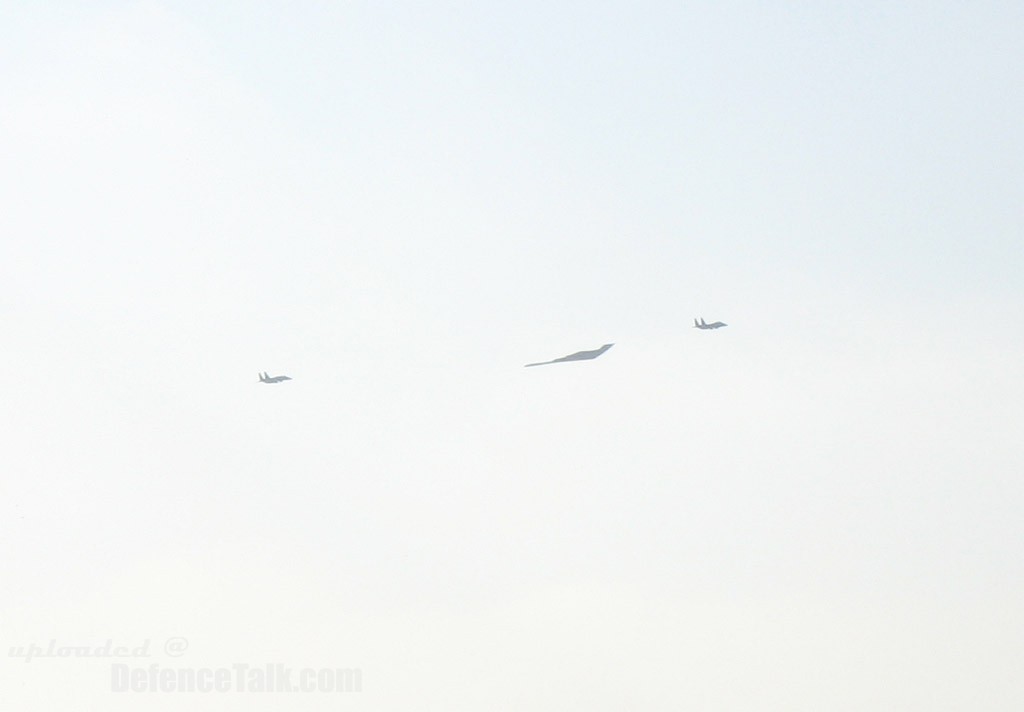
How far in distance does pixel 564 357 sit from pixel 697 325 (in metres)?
23.1

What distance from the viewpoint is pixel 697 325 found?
632 ft

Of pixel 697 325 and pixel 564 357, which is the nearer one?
pixel 564 357

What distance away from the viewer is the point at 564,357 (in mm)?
177125
